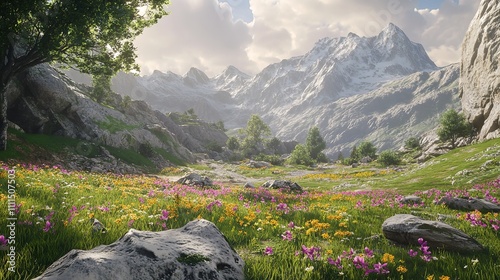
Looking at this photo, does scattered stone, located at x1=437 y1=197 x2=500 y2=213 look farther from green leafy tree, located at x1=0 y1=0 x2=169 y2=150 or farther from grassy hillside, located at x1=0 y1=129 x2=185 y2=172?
grassy hillside, located at x1=0 y1=129 x2=185 y2=172

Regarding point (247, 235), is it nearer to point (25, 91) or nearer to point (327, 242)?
point (327, 242)

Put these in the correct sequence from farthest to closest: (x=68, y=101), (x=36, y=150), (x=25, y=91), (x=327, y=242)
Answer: (x=68, y=101)
(x=25, y=91)
(x=36, y=150)
(x=327, y=242)

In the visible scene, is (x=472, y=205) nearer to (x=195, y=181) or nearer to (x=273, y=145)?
(x=195, y=181)

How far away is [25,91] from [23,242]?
39.2 m

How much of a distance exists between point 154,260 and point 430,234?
6009mm

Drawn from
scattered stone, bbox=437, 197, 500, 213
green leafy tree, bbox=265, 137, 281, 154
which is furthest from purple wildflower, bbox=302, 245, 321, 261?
green leafy tree, bbox=265, 137, 281, 154

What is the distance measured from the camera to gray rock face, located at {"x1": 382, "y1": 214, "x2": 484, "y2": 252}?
5.90 metres

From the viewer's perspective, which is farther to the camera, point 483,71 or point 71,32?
point 483,71

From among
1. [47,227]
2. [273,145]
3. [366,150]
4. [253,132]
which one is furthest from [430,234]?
[273,145]

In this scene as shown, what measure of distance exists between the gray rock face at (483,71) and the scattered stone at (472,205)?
54.9 metres

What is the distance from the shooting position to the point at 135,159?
43719mm

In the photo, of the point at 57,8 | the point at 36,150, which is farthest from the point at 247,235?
the point at 36,150

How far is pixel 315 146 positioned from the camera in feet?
405

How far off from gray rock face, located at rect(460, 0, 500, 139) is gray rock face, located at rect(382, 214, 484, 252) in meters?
62.7
